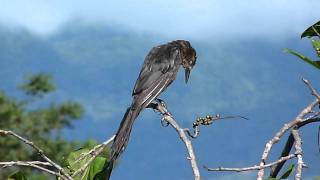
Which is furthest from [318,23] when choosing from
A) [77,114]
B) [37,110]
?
[37,110]

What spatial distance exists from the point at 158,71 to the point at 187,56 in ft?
2.46

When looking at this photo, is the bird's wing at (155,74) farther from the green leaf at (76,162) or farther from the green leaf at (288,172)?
the green leaf at (288,172)

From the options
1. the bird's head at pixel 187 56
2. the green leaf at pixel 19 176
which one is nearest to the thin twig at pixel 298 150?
the green leaf at pixel 19 176

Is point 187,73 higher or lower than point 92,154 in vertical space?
higher

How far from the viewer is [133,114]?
4926 millimetres

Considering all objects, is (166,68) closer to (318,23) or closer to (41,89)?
(318,23)

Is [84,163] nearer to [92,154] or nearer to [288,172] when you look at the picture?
[92,154]

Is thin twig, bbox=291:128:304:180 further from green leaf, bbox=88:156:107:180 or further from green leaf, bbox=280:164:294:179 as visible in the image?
green leaf, bbox=88:156:107:180

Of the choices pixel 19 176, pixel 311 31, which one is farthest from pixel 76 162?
pixel 311 31

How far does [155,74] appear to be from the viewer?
6879 millimetres

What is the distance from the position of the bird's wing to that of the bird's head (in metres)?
0.11

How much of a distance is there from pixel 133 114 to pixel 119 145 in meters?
1.42

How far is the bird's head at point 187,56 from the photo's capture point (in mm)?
7637

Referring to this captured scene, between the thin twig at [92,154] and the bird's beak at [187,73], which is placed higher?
the bird's beak at [187,73]
